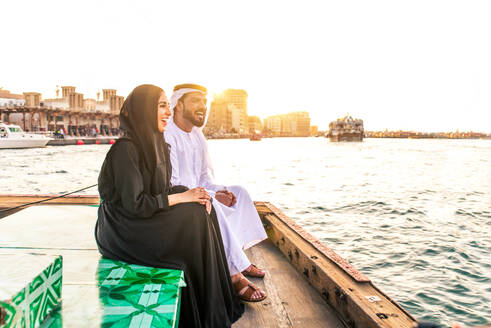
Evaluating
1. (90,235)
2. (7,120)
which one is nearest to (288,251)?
(90,235)

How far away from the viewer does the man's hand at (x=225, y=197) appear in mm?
2838

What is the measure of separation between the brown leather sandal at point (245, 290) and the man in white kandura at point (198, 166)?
0.41 meters

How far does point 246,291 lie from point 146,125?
4.48ft

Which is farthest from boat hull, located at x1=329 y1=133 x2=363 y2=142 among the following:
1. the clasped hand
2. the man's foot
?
the clasped hand

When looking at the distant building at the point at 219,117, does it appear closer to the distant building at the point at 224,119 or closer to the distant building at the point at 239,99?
the distant building at the point at 224,119

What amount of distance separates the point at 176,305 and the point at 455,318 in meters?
3.82

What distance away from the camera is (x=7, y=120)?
63.6m

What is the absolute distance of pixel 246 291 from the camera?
2.44 m

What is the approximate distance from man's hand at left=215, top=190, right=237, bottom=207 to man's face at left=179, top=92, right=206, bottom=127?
74 centimetres

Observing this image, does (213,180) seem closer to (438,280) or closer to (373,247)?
(438,280)

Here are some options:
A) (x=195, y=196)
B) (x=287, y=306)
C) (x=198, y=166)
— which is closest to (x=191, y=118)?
(x=198, y=166)

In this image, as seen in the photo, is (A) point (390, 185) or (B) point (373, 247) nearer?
(B) point (373, 247)

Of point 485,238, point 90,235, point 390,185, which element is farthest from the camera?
point 390,185

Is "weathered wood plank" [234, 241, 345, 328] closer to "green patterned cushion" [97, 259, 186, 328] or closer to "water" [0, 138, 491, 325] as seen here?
"green patterned cushion" [97, 259, 186, 328]
